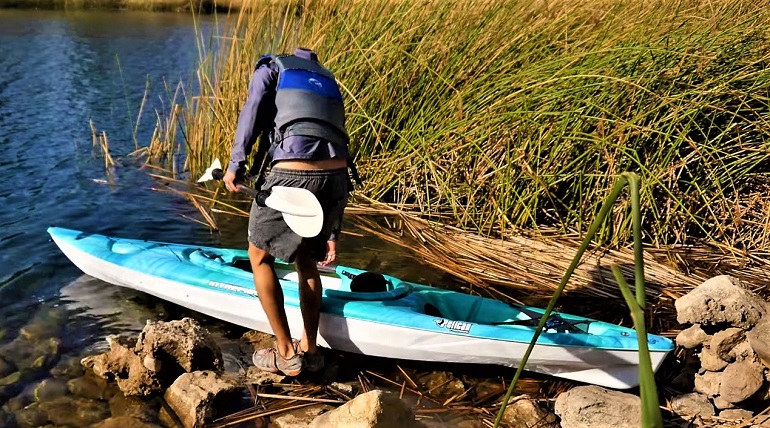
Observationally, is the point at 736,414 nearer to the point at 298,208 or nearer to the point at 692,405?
the point at 692,405

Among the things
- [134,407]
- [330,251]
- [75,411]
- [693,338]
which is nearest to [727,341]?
[693,338]

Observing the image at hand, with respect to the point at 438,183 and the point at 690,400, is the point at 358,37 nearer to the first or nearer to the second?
the point at 438,183

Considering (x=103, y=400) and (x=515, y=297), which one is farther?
(x=515, y=297)

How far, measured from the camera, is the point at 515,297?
4438 millimetres

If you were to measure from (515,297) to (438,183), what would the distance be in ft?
4.43

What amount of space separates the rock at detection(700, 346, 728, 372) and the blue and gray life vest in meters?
2.02

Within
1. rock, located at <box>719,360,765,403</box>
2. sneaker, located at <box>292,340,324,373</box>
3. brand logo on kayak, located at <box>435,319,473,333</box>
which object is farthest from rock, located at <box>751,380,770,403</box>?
sneaker, located at <box>292,340,324,373</box>

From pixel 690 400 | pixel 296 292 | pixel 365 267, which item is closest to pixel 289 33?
pixel 365 267

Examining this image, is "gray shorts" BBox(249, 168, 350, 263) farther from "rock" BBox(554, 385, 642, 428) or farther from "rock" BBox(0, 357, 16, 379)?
"rock" BBox(0, 357, 16, 379)

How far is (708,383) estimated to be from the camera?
3213mm

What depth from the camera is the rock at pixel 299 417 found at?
10.0 feet

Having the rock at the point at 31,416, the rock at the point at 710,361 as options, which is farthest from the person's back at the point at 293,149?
the rock at the point at 710,361

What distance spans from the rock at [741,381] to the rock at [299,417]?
5.96 ft

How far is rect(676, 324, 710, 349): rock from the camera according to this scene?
333 centimetres
